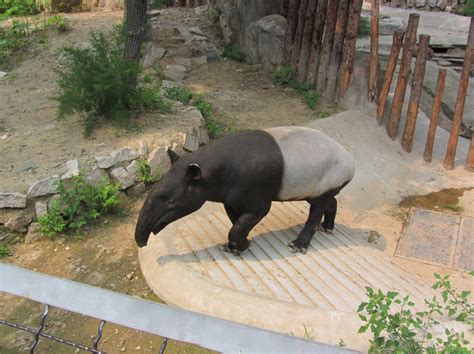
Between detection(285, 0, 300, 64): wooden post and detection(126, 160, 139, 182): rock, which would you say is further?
detection(285, 0, 300, 64): wooden post

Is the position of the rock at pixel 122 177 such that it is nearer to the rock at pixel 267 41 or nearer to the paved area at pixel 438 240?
the paved area at pixel 438 240

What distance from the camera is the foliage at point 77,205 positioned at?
5.38 metres

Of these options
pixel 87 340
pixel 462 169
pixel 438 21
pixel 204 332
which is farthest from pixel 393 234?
pixel 438 21

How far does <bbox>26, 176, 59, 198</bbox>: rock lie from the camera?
17.7ft

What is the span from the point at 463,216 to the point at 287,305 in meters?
3.51

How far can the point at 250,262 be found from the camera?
15.5 ft

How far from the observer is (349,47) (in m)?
8.22

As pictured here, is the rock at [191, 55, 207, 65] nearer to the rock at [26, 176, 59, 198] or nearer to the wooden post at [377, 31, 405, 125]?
the wooden post at [377, 31, 405, 125]

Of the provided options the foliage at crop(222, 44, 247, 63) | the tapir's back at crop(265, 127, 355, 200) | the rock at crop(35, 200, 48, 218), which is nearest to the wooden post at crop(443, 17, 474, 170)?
the tapir's back at crop(265, 127, 355, 200)

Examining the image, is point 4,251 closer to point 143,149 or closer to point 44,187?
point 44,187

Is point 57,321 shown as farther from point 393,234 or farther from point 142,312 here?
point 393,234

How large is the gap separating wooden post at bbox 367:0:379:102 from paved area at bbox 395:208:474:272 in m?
2.18

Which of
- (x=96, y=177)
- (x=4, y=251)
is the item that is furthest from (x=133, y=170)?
(x=4, y=251)

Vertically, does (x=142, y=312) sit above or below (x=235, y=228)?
above
